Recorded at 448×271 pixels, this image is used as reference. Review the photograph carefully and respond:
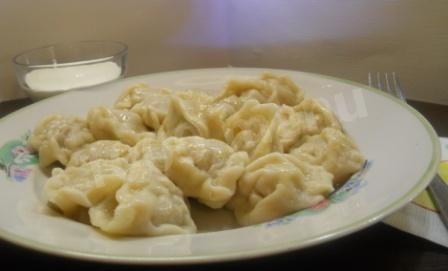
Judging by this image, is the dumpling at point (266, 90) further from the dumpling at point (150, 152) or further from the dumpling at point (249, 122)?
the dumpling at point (150, 152)

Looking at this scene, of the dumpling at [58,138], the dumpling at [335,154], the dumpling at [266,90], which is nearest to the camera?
the dumpling at [335,154]

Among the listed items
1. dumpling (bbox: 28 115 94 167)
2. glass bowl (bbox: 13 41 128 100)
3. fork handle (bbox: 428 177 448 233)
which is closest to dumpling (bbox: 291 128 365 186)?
fork handle (bbox: 428 177 448 233)

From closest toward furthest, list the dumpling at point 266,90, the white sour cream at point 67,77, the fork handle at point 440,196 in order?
the fork handle at point 440,196 → the dumpling at point 266,90 → the white sour cream at point 67,77

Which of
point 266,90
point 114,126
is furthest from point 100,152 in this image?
point 266,90

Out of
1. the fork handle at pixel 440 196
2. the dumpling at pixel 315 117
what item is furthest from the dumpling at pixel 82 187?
the fork handle at pixel 440 196

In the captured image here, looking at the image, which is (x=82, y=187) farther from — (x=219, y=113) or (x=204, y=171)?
(x=219, y=113)

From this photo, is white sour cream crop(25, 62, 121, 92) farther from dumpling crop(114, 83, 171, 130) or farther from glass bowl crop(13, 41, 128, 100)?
dumpling crop(114, 83, 171, 130)
